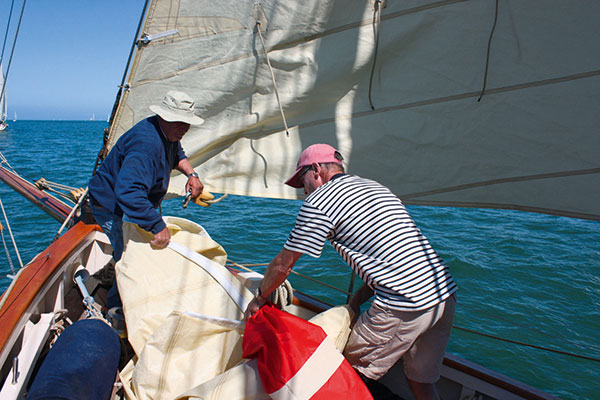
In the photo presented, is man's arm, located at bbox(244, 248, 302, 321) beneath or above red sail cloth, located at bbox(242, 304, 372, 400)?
above

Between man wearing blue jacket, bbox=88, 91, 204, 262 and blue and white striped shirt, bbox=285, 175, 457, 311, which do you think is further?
man wearing blue jacket, bbox=88, 91, 204, 262

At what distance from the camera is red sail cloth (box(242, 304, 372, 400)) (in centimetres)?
134

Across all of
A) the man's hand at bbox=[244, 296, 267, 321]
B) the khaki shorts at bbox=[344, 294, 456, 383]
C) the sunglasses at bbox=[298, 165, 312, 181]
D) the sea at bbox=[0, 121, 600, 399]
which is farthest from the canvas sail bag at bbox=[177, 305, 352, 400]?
the sea at bbox=[0, 121, 600, 399]

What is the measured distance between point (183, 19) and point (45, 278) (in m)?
1.59

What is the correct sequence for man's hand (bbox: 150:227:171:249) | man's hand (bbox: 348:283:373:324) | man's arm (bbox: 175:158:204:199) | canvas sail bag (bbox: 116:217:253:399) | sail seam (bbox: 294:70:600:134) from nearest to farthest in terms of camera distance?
1. canvas sail bag (bbox: 116:217:253:399)
2. sail seam (bbox: 294:70:600:134)
3. man's hand (bbox: 348:283:373:324)
4. man's hand (bbox: 150:227:171:249)
5. man's arm (bbox: 175:158:204:199)

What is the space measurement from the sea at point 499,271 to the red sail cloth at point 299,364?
2.53 feet

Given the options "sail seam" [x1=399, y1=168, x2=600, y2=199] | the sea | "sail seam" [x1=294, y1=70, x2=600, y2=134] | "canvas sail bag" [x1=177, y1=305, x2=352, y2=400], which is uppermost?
"sail seam" [x1=294, y1=70, x2=600, y2=134]

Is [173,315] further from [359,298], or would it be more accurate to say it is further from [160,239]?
[359,298]

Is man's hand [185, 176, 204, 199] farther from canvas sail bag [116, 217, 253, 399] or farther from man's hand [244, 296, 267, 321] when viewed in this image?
man's hand [244, 296, 267, 321]

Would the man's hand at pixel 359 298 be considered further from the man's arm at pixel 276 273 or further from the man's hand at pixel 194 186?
the man's hand at pixel 194 186

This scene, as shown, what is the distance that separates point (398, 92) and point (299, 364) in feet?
4.62

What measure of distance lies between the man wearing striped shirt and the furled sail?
69cm

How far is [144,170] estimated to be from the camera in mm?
2014

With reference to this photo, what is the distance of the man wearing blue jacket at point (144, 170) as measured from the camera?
6.39 ft
